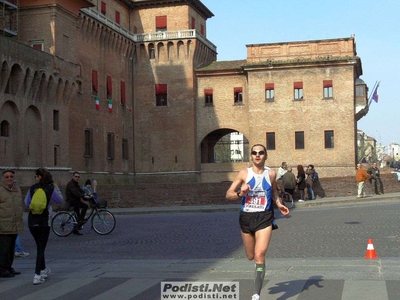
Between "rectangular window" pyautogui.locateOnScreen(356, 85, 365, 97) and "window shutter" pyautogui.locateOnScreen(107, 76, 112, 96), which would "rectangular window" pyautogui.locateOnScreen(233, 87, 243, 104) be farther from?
"window shutter" pyautogui.locateOnScreen(107, 76, 112, 96)

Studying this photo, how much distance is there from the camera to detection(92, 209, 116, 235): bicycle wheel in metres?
16.3

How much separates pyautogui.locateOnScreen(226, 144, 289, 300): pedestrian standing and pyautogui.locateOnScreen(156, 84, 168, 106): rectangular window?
43803 millimetres

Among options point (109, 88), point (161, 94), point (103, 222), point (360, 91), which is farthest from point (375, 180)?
point (161, 94)

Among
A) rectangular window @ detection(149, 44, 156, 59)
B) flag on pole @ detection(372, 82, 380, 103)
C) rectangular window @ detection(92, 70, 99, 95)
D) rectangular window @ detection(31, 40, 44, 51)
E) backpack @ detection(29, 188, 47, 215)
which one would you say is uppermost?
rectangular window @ detection(149, 44, 156, 59)

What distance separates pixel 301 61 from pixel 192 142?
10.2 m

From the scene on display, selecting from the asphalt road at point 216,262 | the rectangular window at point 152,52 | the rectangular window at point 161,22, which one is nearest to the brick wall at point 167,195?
the asphalt road at point 216,262

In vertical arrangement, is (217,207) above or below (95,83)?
below

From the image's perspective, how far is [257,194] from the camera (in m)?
6.90

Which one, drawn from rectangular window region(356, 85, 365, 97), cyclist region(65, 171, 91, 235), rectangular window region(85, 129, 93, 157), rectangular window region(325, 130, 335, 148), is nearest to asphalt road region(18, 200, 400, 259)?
cyclist region(65, 171, 91, 235)

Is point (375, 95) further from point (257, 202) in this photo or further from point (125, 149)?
point (257, 202)

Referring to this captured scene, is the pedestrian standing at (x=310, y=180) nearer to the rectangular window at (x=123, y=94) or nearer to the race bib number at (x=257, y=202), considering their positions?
the race bib number at (x=257, y=202)

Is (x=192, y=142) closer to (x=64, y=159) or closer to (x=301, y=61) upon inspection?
(x=301, y=61)

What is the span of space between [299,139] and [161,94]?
11.2 m

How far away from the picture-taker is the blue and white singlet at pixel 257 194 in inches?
271
